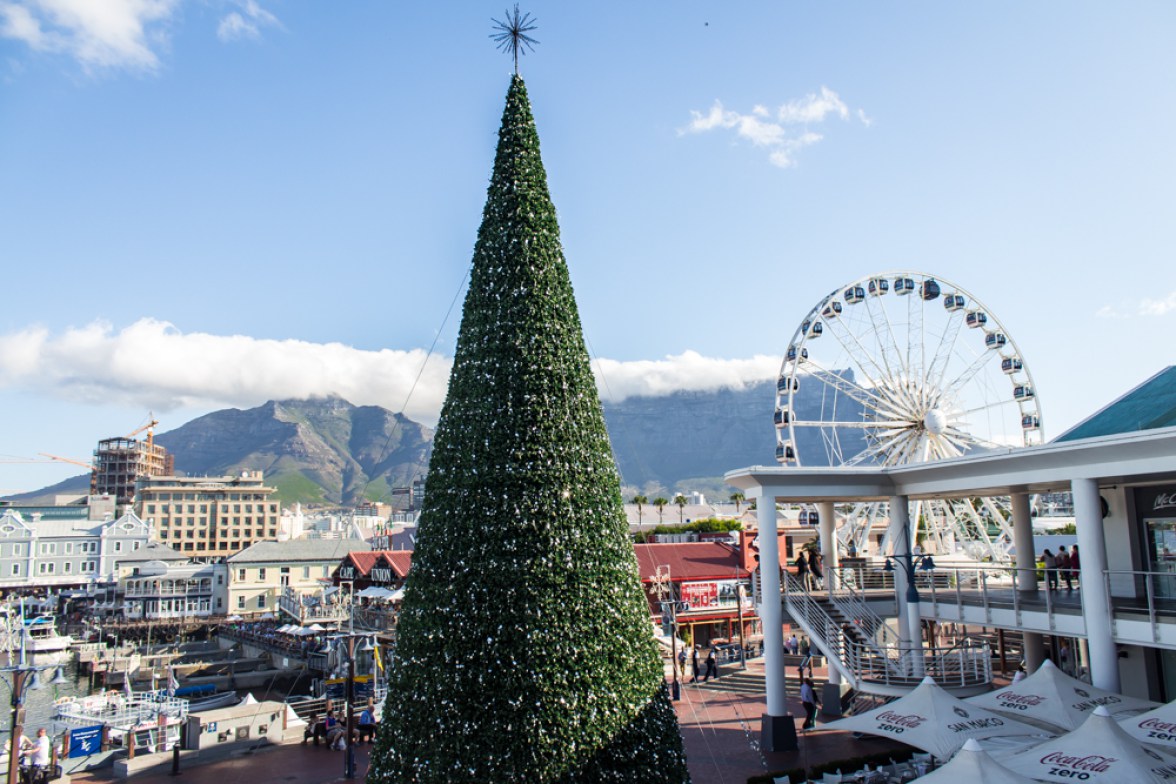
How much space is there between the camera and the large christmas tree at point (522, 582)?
966 centimetres

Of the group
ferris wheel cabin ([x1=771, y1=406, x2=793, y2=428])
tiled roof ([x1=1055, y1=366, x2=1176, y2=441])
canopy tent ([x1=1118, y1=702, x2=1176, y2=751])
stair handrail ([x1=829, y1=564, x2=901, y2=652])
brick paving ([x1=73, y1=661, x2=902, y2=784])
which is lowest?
brick paving ([x1=73, y1=661, x2=902, y2=784])

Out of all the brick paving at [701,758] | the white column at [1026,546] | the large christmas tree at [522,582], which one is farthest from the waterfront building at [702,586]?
the large christmas tree at [522,582]

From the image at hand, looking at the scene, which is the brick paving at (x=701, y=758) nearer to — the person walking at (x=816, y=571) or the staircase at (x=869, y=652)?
the staircase at (x=869, y=652)

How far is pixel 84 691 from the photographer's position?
58.5 metres

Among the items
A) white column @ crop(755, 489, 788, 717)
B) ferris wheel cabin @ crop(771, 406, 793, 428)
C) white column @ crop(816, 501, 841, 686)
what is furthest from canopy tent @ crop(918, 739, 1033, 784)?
ferris wheel cabin @ crop(771, 406, 793, 428)

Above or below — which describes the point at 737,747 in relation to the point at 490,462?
below

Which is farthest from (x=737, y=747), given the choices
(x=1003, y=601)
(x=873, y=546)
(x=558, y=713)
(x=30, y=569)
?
(x=30, y=569)

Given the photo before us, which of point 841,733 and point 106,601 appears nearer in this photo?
point 841,733

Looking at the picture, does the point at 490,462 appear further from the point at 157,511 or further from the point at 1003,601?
the point at 157,511

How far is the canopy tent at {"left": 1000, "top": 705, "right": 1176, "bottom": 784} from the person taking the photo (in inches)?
482

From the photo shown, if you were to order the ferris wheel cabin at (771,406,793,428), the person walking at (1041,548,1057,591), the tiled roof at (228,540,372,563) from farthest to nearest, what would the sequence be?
the tiled roof at (228,540,372,563)
the ferris wheel cabin at (771,406,793,428)
the person walking at (1041,548,1057,591)

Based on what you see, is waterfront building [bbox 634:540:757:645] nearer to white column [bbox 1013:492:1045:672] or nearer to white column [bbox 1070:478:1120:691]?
white column [bbox 1013:492:1045:672]

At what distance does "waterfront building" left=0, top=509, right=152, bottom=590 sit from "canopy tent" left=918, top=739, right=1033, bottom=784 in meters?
103

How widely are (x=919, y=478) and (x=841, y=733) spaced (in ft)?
25.9
